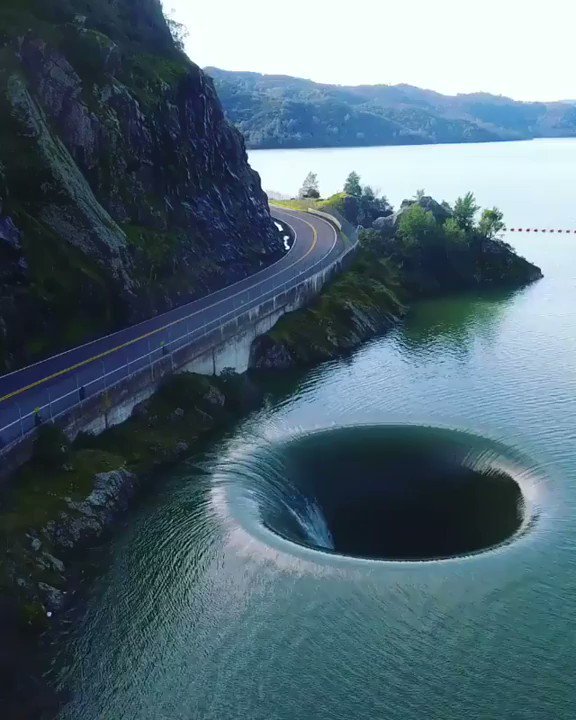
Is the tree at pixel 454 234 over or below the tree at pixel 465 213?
below

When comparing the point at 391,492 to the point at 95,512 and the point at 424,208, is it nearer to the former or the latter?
the point at 95,512

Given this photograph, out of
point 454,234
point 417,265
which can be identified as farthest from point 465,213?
point 417,265

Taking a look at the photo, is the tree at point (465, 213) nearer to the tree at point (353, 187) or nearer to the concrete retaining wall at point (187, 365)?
the tree at point (353, 187)

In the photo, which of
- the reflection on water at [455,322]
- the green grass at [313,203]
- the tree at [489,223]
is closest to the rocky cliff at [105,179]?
the reflection on water at [455,322]

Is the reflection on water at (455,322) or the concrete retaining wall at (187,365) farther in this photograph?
the reflection on water at (455,322)

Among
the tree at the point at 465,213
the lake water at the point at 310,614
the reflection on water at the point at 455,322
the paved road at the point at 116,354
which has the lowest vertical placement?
the reflection on water at the point at 455,322

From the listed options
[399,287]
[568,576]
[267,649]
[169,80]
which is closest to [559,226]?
[399,287]

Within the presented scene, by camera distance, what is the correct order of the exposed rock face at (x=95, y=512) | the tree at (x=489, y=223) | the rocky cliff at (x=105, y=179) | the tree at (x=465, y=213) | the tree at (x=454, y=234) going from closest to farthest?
1. the exposed rock face at (x=95, y=512)
2. the rocky cliff at (x=105, y=179)
3. the tree at (x=454, y=234)
4. the tree at (x=489, y=223)
5. the tree at (x=465, y=213)
